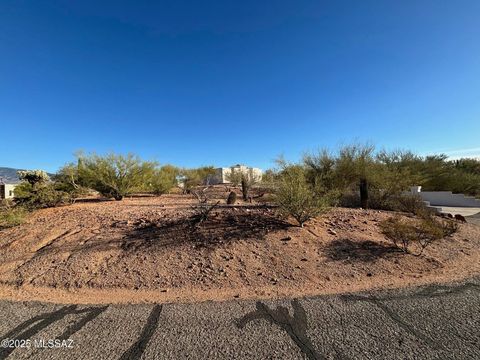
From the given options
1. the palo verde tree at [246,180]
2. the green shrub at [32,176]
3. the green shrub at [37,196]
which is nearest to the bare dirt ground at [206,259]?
the green shrub at [37,196]

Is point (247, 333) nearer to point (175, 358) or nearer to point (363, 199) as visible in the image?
point (175, 358)

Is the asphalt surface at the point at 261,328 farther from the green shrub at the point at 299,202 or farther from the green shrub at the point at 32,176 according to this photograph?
the green shrub at the point at 32,176

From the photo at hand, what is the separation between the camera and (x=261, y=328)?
3.04 meters

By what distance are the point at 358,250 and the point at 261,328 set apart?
3677 millimetres

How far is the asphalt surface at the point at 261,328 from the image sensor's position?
2617mm

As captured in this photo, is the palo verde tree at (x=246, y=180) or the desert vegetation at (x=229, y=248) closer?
the desert vegetation at (x=229, y=248)

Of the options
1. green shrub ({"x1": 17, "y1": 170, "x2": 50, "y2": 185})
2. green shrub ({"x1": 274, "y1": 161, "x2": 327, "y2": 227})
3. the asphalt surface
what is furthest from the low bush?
green shrub ({"x1": 17, "y1": 170, "x2": 50, "y2": 185})

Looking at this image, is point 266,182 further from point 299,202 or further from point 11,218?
point 11,218

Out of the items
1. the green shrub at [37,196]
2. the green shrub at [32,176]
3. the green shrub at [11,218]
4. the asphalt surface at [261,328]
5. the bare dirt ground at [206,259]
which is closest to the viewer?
the asphalt surface at [261,328]

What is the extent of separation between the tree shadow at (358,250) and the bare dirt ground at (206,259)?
0.02 m

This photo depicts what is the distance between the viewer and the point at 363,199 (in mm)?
10672

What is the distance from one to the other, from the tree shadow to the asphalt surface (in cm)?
142

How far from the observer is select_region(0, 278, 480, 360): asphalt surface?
2.62 m

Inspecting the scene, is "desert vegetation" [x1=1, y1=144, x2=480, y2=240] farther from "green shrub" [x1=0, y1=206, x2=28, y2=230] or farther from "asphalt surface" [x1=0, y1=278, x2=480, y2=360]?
"asphalt surface" [x1=0, y1=278, x2=480, y2=360]
